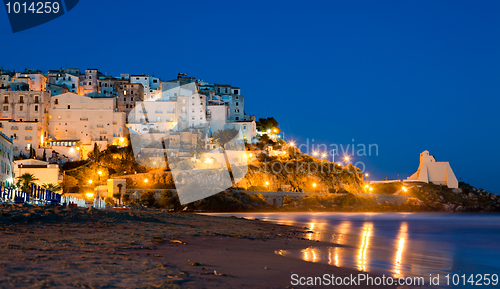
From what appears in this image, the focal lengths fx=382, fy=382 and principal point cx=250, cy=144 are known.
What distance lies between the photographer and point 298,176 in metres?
73.5

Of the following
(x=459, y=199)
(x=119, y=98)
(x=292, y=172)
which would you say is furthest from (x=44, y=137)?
(x=459, y=199)

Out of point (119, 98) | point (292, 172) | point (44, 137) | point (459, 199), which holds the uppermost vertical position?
point (119, 98)

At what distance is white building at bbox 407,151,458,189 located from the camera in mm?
92744

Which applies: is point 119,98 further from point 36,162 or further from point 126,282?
point 126,282

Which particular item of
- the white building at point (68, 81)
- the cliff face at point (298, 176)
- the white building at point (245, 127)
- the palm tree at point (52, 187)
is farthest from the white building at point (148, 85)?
the palm tree at point (52, 187)

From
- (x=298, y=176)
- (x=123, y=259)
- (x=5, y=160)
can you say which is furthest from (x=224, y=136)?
(x=123, y=259)

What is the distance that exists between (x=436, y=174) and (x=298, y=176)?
139ft

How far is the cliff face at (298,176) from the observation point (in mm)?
69438

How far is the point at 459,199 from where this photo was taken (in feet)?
285

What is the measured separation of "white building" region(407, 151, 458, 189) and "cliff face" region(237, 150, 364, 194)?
20177 millimetres

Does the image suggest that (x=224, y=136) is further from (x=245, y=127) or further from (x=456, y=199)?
(x=456, y=199)

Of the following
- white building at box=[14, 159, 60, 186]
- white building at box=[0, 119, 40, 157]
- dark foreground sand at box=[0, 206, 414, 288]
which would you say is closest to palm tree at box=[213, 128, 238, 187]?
white building at box=[14, 159, 60, 186]

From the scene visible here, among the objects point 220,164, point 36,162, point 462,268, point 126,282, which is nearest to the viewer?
point 126,282

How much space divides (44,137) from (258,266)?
76.1 metres
